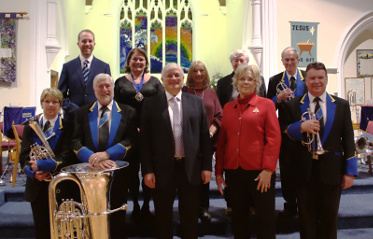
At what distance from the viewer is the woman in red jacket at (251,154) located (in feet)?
6.95

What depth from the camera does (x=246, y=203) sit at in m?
2.21

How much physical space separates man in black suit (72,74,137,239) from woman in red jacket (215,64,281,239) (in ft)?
2.52

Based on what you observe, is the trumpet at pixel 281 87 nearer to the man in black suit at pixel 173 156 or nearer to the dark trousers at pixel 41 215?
the man in black suit at pixel 173 156

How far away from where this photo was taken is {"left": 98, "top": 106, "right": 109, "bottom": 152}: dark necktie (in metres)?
2.21

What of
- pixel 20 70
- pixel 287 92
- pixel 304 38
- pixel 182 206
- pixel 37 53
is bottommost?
pixel 182 206

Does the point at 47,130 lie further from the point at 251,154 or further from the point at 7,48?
the point at 7,48

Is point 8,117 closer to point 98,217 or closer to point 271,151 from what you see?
point 98,217

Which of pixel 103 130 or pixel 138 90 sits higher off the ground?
pixel 138 90

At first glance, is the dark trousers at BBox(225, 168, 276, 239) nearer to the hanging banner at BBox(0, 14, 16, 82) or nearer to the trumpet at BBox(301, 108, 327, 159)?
the trumpet at BBox(301, 108, 327, 159)

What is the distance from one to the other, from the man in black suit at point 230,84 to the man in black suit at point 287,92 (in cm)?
16

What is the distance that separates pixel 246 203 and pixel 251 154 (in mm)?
376

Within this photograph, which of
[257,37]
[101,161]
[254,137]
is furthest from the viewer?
[257,37]

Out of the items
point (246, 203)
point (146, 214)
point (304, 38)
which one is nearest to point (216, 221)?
point (146, 214)

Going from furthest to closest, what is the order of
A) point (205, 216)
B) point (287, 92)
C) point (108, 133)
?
point (205, 216), point (287, 92), point (108, 133)
